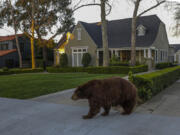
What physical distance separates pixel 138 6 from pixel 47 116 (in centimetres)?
1955

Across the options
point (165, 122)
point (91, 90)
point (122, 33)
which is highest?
point (122, 33)

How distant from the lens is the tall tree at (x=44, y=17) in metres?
17.9

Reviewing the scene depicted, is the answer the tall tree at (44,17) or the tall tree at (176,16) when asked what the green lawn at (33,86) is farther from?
the tall tree at (176,16)

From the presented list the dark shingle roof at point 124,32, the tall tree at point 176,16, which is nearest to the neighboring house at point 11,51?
the dark shingle roof at point 124,32

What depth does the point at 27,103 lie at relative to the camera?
5730 mm

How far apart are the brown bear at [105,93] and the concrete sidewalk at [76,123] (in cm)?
36

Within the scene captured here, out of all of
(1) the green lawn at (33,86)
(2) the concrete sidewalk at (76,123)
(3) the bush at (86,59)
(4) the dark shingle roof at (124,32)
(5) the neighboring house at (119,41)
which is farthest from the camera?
(3) the bush at (86,59)

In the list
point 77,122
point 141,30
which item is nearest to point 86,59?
point 141,30

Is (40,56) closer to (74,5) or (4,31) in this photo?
(4,31)

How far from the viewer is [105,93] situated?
12.6 feet

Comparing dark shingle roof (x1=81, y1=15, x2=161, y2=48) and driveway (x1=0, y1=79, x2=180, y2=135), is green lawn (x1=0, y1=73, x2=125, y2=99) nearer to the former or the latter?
driveway (x1=0, y1=79, x2=180, y2=135)

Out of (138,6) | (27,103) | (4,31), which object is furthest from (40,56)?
(27,103)

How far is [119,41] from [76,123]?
23.4m

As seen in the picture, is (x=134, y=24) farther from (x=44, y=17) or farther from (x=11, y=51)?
(x=11, y=51)
